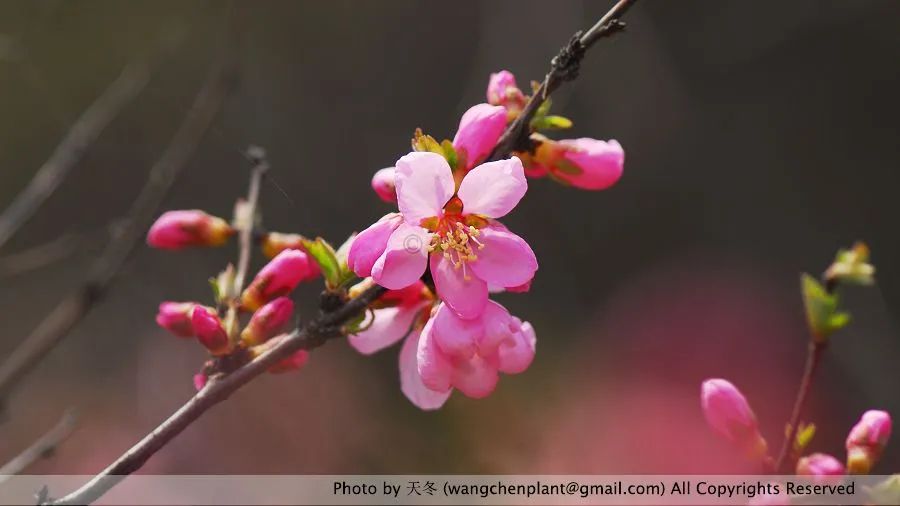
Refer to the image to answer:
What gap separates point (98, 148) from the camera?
272 cm

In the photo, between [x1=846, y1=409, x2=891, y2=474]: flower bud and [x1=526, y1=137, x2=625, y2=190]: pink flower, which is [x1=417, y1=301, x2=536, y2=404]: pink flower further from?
[x1=846, y1=409, x2=891, y2=474]: flower bud

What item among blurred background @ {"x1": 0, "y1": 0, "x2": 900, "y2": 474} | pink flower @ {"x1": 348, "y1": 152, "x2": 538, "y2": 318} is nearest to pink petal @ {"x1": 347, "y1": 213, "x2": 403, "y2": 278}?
pink flower @ {"x1": 348, "y1": 152, "x2": 538, "y2": 318}

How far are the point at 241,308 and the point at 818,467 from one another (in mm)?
619

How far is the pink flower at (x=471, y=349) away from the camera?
688mm

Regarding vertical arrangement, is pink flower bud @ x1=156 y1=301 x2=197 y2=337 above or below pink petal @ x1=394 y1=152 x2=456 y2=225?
above

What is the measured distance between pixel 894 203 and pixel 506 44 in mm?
1471

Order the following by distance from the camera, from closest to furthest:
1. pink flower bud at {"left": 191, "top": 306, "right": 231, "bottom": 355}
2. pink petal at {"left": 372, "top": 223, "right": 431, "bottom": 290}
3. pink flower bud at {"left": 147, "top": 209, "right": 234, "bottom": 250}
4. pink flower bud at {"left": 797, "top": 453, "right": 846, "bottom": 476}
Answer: pink petal at {"left": 372, "top": 223, "right": 431, "bottom": 290}
pink flower bud at {"left": 191, "top": 306, "right": 231, "bottom": 355}
pink flower bud at {"left": 797, "top": 453, "right": 846, "bottom": 476}
pink flower bud at {"left": 147, "top": 209, "right": 234, "bottom": 250}

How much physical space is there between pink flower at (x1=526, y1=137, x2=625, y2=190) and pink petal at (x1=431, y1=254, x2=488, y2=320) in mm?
173

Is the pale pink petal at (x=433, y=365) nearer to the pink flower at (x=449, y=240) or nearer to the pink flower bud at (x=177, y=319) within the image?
the pink flower at (x=449, y=240)

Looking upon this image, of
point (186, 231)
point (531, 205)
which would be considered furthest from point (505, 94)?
point (531, 205)

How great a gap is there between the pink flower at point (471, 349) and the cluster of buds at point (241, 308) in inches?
5.6

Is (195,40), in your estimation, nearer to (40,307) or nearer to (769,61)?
(40,307)

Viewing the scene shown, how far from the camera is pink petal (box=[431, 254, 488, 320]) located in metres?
0.67

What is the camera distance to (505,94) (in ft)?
2.69
